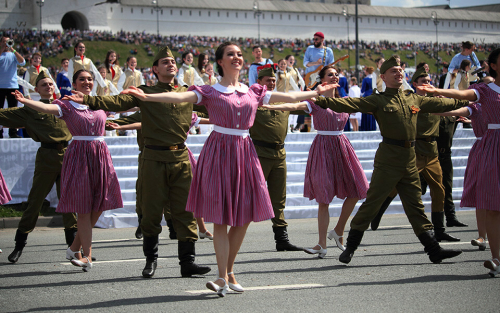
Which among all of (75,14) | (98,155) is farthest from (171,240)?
(75,14)

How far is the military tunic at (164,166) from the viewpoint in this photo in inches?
256

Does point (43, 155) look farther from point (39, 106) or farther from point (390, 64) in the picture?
point (390, 64)

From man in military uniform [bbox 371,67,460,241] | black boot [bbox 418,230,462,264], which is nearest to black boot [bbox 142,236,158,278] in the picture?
black boot [bbox 418,230,462,264]

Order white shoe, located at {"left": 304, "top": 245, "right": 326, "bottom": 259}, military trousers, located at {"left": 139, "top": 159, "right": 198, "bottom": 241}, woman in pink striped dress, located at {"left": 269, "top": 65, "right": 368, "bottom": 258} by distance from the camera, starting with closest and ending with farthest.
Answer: military trousers, located at {"left": 139, "top": 159, "right": 198, "bottom": 241}, white shoe, located at {"left": 304, "top": 245, "right": 326, "bottom": 259}, woman in pink striped dress, located at {"left": 269, "top": 65, "right": 368, "bottom": 258}

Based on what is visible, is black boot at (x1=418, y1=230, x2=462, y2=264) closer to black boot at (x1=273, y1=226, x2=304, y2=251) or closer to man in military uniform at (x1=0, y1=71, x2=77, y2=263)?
black boot at (x1=273, y1=226, x2=304, y2=251)

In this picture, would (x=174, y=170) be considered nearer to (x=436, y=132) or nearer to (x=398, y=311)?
(x=398, y=311)

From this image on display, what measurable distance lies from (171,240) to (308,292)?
13.7 feet

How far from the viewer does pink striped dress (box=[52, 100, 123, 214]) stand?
691cm

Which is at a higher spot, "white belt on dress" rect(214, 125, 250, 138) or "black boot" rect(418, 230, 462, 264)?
"white belt on dress" rect(214, 125, 250, 138)

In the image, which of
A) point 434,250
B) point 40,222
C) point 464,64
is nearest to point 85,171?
point 434,250

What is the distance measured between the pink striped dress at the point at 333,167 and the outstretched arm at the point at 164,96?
249 cm

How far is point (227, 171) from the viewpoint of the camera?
5.61 m

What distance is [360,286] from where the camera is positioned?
230 inches

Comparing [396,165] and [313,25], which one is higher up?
[313,25]
